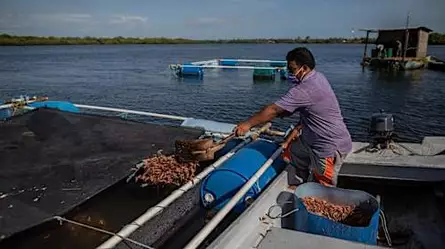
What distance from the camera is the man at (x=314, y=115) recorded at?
3.52 metres

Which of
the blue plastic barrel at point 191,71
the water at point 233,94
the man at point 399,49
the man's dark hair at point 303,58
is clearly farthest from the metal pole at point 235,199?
the man at point 399,49

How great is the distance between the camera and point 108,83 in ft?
87.4

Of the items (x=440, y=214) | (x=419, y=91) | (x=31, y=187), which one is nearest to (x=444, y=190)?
(x=440, y=214)

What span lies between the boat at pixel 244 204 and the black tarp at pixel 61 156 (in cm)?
3

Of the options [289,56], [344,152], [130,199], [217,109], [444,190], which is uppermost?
[289,56]

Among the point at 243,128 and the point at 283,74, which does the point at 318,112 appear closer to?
the point at 243,128

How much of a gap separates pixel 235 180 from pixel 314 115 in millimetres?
985

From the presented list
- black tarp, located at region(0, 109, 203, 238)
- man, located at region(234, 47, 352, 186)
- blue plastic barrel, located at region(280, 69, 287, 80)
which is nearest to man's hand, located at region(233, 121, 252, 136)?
man, located at region(234, 47, 352, 186)

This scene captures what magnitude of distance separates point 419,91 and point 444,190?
22126mm

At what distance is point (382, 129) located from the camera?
465 cm

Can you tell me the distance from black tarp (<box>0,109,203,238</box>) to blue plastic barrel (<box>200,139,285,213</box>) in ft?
3.93

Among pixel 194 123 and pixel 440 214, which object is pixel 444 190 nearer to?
pixel 440 214

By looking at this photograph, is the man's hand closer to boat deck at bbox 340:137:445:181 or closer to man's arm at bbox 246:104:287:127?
man's arm at bbox 246:104:287:127

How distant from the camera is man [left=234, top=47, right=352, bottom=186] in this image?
3.52 meters
